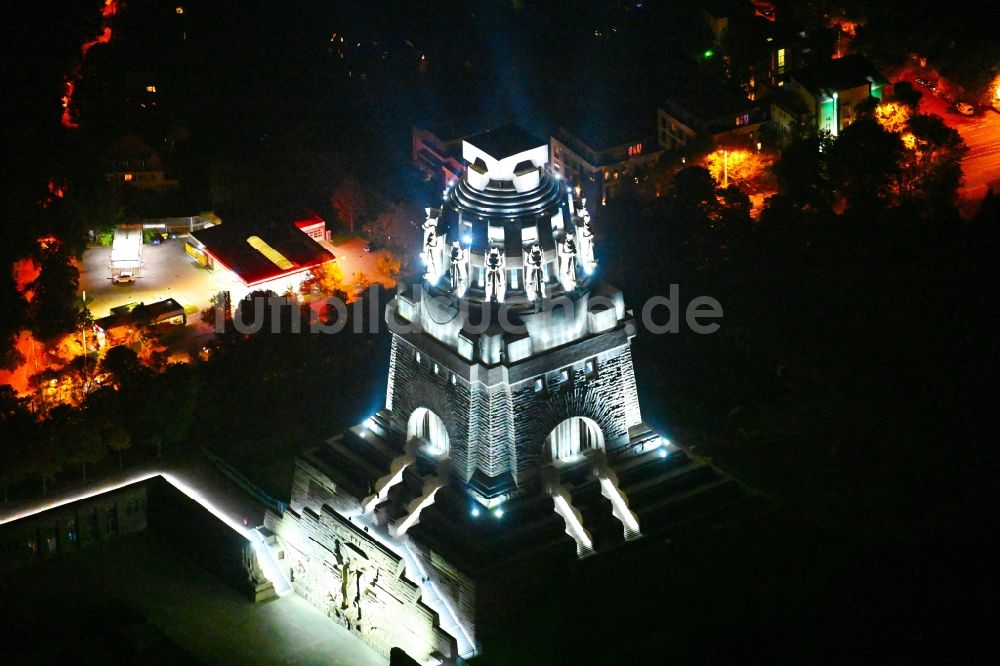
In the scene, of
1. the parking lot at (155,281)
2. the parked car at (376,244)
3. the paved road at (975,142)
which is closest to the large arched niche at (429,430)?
the parking lot at (155,281)

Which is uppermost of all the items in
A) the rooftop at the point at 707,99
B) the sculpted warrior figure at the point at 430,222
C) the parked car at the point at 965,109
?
the sculpted warrior figure at the point at 430,222

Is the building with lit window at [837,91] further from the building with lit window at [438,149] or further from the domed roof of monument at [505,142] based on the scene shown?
the domed roof of monument at [505,142]

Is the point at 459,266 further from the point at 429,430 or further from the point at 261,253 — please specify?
the point at 261,253

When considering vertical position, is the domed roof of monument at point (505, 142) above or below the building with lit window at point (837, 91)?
above

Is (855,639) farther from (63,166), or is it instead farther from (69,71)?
(69,71)

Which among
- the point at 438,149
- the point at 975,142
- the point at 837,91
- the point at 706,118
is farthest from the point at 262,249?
the point at 975,142

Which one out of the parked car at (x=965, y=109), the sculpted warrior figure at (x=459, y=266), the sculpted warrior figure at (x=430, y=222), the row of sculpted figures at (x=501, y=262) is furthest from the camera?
the parked car at (x=965, y=109)

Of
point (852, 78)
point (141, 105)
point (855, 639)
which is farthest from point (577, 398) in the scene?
point (141, 105)
